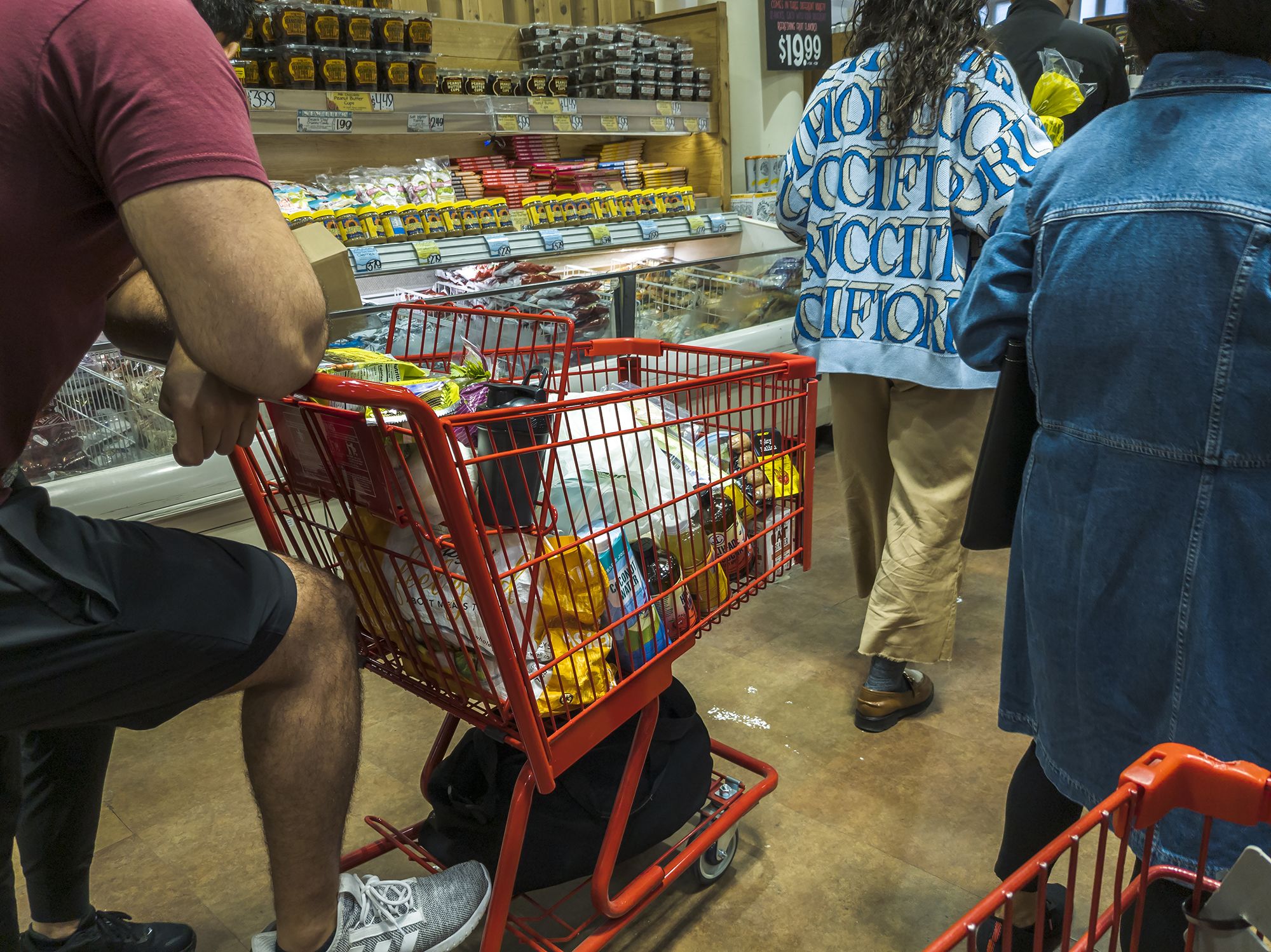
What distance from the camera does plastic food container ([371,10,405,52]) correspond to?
3453mm

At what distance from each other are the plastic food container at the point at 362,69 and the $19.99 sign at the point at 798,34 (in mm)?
2662

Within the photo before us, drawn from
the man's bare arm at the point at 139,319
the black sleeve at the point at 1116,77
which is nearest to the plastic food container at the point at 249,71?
the man's bare arm at the point at 139,319

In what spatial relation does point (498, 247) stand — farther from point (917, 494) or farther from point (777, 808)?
point (777, 808)

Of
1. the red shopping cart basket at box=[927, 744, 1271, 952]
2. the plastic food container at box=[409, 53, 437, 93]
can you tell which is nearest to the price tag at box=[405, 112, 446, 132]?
the plastic food container at box=[409, 53, 437, 93]

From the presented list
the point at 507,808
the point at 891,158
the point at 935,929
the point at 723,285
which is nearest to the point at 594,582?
the point at 507,808

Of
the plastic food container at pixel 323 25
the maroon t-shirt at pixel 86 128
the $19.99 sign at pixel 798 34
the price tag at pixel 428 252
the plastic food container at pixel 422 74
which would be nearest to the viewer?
the maroon t-shirt at pixel 86 128

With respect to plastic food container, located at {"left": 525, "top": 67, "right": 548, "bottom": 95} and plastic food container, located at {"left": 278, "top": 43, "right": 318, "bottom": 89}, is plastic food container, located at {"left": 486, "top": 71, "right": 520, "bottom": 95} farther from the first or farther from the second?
plastic food container, located at {"left": 278, "top": 43, "right": 318, "bottom": 89}

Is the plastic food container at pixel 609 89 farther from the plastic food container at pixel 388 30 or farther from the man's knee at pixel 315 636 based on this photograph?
the man's knee at pixel 315 636

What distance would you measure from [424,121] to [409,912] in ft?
9.54

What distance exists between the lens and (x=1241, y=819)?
71cm

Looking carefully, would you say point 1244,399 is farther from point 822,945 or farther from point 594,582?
point 822,945

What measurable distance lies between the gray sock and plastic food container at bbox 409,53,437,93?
2.60 metres

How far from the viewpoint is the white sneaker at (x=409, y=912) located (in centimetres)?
136

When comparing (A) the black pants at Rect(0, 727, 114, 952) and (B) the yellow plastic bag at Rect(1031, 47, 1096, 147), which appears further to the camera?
(B) the yellow plastic bag at Rect(1031, 47, 1096, 147)
